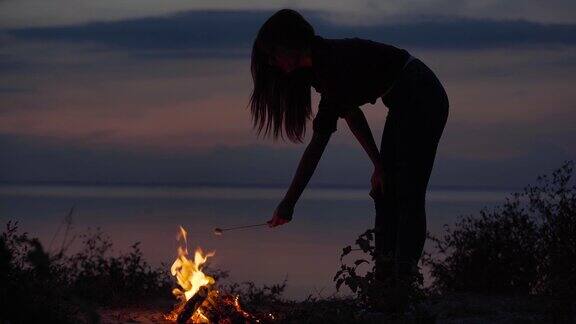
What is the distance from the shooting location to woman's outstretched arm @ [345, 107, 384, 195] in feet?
23.8

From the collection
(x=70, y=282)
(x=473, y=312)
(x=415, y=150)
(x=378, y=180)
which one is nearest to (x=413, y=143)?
(x=415, y=150)

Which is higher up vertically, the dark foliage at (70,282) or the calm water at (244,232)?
the calm water at (244,232)

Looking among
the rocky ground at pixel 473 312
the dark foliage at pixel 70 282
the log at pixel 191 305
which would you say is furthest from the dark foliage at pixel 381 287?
the dark foliage at pixel 70 282

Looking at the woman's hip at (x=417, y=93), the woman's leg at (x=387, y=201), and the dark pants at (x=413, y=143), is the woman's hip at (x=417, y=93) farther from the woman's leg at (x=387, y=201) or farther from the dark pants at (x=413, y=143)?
the woman's leg at (x=387, y=201)

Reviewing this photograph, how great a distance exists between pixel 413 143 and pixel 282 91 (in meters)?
0.97

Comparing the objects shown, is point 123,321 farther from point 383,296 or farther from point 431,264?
point 431,264

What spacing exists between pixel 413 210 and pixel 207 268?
257 centimetres

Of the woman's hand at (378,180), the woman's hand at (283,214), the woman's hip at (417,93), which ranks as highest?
the woman's hip at (417,93)

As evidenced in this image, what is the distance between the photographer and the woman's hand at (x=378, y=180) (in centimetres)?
726

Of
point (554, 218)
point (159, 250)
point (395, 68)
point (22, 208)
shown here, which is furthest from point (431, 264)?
point (22, 208)

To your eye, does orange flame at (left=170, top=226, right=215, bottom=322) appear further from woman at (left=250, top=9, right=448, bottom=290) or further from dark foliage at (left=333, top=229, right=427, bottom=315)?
dark foliage at (left=333, top=229, right=427, bottom=315)

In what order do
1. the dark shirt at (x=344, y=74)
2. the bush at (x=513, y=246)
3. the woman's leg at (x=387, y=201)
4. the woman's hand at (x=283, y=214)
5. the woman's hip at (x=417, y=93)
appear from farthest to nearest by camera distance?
the bush at (x=513, y=246) < the woman's leg at (x=387, y=201) < the woman's hip at (x=417, y=93) < the dark shirt at (x=344, y=74) < the woman's hand at (x=283, y=214)

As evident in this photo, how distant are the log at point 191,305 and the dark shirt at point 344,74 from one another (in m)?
1.36

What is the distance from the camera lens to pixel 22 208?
2469cm
